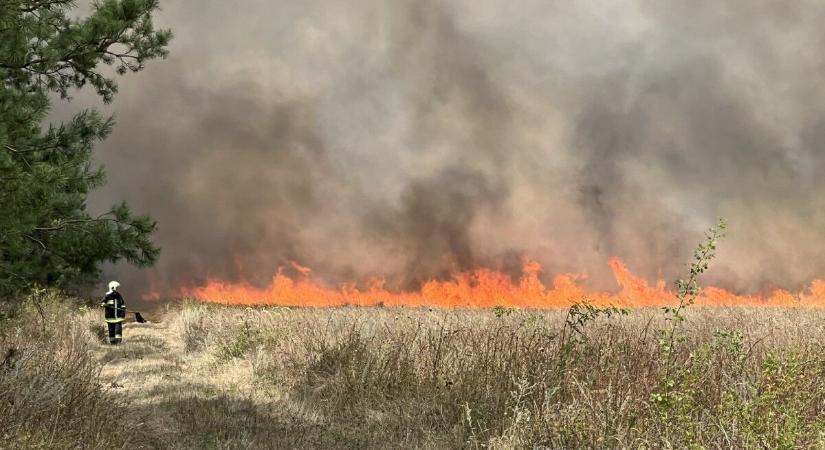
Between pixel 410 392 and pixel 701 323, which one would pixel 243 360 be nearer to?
pixel 410 392

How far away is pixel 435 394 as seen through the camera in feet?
24.3

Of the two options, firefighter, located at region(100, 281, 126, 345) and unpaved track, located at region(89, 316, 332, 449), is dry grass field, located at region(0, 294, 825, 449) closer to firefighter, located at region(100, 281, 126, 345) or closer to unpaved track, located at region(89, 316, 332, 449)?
unpaved track, located at region(89, 316, 332, 449)

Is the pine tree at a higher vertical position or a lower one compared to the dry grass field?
higher

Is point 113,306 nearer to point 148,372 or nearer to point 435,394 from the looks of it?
point 148,372

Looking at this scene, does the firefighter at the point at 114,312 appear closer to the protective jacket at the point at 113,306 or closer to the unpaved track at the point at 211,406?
the protective jacket at the point at 113,306

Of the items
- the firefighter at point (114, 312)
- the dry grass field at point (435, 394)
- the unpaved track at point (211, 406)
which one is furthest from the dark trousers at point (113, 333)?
the dry grass field at point (435, 394)

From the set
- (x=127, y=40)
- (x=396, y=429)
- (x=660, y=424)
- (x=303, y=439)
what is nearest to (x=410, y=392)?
(x=396, y=429)

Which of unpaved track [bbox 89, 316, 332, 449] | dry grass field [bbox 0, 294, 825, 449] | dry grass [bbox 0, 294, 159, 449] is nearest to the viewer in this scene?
dry grass [bbox 0, 294, 159, 449]

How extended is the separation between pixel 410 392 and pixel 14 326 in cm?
667

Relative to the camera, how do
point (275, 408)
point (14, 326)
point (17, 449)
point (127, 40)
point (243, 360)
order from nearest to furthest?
point (17, 449) < point (275, 408) < point (127, 40) < point (14, 326) < point (243, 360)

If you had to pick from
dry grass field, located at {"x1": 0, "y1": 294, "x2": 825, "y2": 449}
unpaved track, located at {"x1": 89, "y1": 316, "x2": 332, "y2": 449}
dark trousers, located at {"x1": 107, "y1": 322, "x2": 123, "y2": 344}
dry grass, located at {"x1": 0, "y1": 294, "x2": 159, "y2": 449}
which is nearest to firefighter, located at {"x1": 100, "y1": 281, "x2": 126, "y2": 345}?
Result: dark trousers, located at {"x1": 107, "y1": 322, "x2": 123, "y2": 344}

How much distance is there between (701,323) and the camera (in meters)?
11.4

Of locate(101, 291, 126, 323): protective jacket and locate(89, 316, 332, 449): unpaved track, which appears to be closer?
locate(89, 316, 332, 449): unpaved track

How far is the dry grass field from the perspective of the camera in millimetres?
5066
